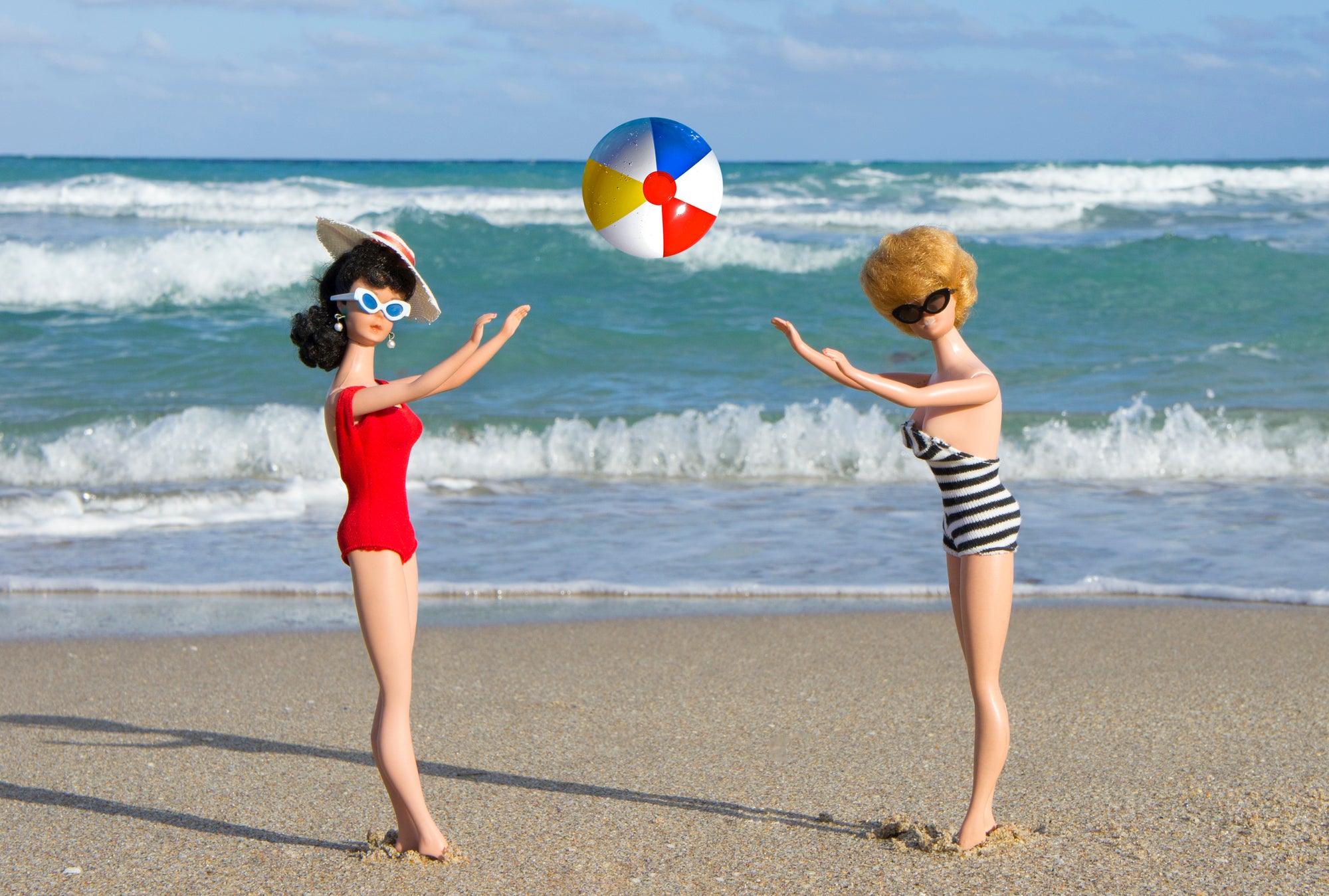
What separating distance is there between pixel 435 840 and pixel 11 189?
3789cm

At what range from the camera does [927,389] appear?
3.10 meters

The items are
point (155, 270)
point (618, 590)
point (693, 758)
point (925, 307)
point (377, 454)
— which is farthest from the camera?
point (155, 270)

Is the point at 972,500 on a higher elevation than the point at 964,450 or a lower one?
lower

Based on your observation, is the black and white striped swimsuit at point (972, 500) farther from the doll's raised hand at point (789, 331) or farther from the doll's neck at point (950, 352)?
the doll's raised hand at point (789, 331)

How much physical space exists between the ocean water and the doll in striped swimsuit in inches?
126

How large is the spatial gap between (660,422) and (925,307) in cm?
714

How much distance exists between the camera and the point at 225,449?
9906 mm

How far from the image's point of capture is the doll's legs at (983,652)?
10.6 feet

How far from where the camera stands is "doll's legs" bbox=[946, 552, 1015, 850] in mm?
3217

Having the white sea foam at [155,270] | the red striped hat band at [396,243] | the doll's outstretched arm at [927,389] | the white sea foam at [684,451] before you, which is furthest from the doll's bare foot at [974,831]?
the white sea foam at [155,270]

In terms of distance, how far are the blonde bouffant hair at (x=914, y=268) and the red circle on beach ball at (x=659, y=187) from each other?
0.73 meters

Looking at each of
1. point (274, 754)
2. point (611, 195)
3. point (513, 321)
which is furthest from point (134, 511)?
point (513, 321)

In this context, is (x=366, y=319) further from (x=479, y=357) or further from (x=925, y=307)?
(x=925, y=307)

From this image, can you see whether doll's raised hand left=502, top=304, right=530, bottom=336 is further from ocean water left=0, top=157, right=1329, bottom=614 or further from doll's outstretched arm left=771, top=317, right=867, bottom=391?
ocean water left=0, top=157, right=1329, bottom=614
